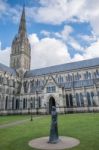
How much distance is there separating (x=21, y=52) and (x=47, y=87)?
33288 mm

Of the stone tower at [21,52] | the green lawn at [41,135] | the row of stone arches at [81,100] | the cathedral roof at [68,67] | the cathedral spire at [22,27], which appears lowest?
the green lawn at [41,135]

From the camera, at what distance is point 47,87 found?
53.6m

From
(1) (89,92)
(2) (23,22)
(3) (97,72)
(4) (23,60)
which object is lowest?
(1) (89,92)

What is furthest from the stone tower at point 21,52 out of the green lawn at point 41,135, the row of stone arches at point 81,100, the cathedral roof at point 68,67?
the green lawn at point 41,135

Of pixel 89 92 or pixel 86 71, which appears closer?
pixel 89 92

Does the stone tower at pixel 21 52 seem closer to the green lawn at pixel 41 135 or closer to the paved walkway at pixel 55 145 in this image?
the green lawn at pixel 41 135

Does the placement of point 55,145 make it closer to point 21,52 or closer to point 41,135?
point 41,135

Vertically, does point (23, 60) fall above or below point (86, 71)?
above

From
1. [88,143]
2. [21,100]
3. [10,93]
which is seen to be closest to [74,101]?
[21,100]

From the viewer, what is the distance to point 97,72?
5666 cm

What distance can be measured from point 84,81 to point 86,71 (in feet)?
17.8

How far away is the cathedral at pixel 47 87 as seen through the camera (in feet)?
161

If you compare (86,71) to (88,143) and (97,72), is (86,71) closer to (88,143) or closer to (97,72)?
(97,72)

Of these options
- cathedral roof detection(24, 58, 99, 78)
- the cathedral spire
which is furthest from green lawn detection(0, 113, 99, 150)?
the cathedral spire
